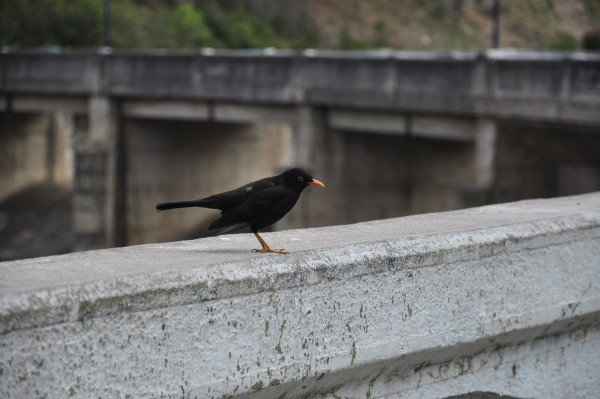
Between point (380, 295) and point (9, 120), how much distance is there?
4470 centimetres

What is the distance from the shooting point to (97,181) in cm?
3816

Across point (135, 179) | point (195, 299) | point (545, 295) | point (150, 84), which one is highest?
point (195, 299)

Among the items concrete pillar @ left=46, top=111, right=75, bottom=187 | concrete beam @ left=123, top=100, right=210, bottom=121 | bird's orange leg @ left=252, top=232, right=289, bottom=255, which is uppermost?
bird's orange leg @ left=252, top=232, right=289, bottom=255

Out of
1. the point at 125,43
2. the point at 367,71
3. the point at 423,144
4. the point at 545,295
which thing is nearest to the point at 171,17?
the point at 125,43

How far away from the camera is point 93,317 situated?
8.77ft

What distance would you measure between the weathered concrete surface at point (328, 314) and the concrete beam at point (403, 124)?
22113mm

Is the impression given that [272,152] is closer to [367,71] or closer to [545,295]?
[367,71]

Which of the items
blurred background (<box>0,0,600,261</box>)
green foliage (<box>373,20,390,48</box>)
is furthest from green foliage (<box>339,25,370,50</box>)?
blurred background (<box>0,0,600,261</box>)

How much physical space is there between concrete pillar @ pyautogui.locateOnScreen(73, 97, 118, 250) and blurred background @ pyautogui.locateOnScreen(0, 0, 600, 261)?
69 millimetres

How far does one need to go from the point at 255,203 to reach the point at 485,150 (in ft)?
68.7

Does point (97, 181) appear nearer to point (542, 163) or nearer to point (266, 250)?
point (542, 163)

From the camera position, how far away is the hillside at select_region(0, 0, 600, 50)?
2032 inches

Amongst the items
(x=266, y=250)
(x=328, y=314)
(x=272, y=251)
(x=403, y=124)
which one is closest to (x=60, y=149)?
(x=403, y=124)

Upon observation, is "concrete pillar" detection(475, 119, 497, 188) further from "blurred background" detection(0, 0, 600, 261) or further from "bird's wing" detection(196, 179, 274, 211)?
"bird's wing" detection(196, 179, 274, 211)
